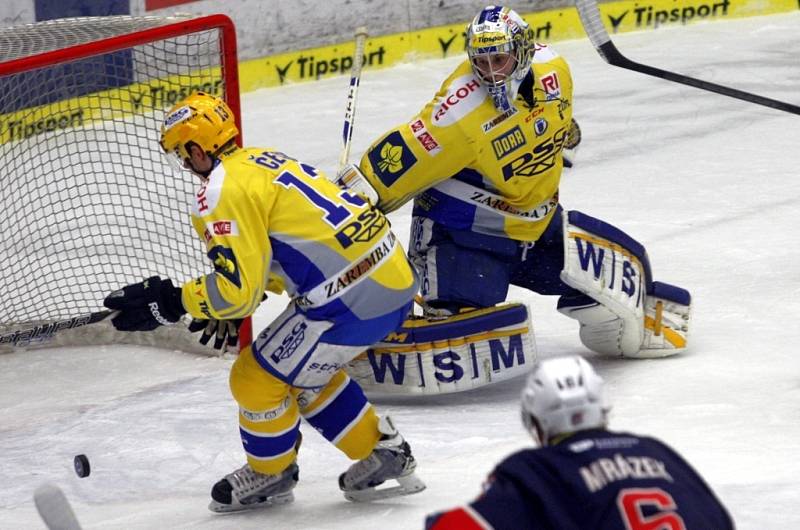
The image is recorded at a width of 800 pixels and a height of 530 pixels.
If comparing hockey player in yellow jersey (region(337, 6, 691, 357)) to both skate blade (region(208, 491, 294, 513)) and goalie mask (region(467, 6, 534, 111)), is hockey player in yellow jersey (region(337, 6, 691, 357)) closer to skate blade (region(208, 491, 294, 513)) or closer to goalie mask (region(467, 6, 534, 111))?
goalie mask (region(467, 6, 534, 111))

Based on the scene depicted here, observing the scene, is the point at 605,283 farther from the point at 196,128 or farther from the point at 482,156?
the point at 196,128

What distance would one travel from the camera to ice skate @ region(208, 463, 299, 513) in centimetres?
404

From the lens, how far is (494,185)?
4840 mm

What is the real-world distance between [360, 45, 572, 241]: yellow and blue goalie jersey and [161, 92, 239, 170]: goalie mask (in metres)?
0.93

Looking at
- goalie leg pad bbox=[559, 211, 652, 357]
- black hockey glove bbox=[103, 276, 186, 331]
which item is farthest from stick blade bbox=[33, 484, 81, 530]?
goalie leg pad bbox=[559, 211, 652, 357]

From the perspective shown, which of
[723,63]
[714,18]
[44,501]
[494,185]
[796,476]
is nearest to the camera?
[44,501]

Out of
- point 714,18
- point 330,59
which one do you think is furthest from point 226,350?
point 714,18

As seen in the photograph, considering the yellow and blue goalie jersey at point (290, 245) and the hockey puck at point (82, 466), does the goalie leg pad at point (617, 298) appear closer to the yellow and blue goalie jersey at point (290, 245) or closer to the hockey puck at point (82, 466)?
the yellow and blue goalie jersey at point (290, 245)

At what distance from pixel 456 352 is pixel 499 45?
929 mm

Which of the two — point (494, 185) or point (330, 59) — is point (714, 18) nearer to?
point (330, 59)

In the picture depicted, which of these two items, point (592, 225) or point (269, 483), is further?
point (592, 225)

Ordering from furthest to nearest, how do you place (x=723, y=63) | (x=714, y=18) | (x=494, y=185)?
(x=714, y=18) → (x=723, y=63) → (x=494, y=185)

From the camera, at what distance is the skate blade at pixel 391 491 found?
4.01 meters

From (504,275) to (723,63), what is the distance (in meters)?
4.22
